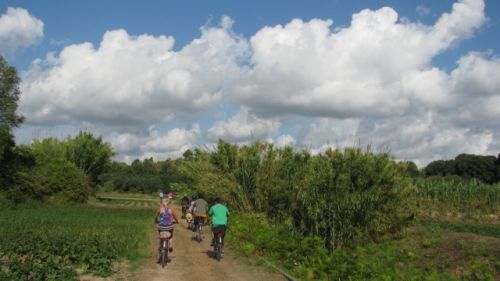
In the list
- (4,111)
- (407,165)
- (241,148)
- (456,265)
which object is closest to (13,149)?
(4,111)

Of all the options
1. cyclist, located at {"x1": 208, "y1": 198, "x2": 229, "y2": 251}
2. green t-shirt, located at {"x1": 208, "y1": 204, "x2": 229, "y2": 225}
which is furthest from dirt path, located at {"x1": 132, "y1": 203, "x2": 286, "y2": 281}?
green t-shirt, located at {"x1": 208, "y1": 204, "x2": 229, "y2": 225}

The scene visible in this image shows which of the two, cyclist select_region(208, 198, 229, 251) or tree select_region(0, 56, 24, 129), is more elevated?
tree select_region(0, 56, 24, 129)

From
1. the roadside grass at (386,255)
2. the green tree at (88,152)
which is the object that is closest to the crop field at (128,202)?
the green tree at (88,152)

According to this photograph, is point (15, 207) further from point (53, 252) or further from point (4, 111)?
point (53, 252)

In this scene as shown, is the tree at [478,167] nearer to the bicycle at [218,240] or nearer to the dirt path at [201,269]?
the dirt path at [201,269]

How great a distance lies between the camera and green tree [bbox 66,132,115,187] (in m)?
66.7

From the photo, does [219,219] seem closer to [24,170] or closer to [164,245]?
[164,245]

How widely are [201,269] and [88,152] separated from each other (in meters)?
57.3

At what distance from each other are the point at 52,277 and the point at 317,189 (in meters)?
9.72

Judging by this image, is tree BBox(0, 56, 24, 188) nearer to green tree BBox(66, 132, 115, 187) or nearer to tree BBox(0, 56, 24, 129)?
tree BBox(0, 56, 24, 129)

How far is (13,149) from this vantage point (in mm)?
46531

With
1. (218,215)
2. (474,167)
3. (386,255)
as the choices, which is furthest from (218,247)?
(474,167)

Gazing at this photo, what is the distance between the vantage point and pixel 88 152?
2640 inches

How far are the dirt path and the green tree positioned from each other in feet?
173
